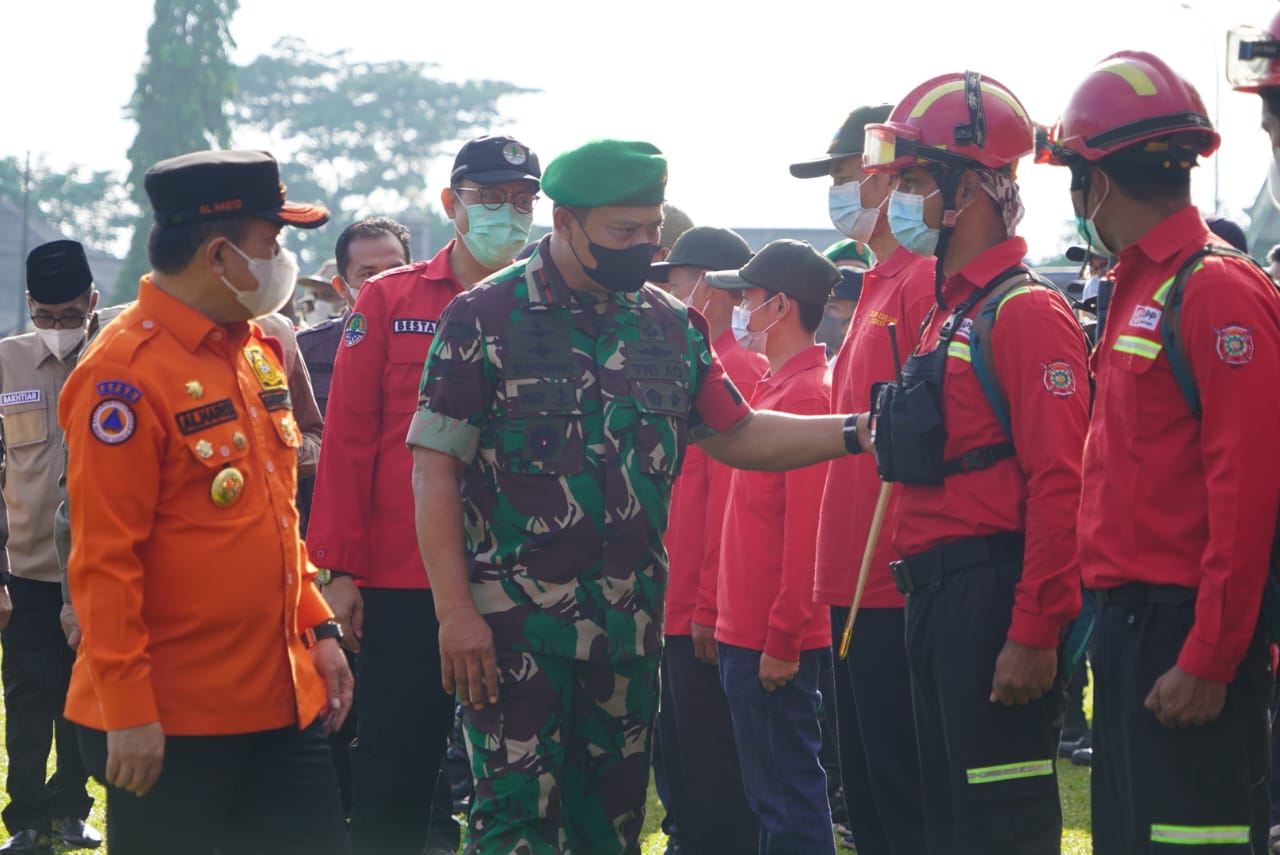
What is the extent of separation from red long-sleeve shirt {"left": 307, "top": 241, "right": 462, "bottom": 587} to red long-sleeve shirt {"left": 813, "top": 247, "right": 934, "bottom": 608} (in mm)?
1295

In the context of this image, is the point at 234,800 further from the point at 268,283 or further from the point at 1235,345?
the point at 1235,345

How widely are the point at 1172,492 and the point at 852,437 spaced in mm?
977

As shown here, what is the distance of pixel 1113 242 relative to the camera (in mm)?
3566

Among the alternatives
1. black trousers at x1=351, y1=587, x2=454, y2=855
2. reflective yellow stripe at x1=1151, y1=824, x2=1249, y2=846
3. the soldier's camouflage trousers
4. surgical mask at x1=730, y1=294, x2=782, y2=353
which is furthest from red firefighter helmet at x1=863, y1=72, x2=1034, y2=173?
black trousers at x1=351, y1=587, x2=454, y2=855

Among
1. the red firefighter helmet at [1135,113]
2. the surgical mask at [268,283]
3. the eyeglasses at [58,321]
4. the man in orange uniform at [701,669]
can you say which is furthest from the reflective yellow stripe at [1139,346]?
the eyeglasses at [58,321]

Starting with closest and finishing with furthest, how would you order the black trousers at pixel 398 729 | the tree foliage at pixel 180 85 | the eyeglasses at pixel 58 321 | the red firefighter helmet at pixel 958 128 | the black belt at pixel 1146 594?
the black belt at pixel 1146 594 < the red firefighter helmet at pixel 958 128 < the black trousers at pixel 398 729 < the eyeglasses at pixel 58 321 < the tree foliage at pixel 180 85

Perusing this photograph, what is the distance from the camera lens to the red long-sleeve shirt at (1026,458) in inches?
140

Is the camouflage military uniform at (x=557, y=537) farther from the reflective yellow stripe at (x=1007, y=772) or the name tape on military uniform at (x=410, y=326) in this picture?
the name tape on military uniform at (x=410, y=326)

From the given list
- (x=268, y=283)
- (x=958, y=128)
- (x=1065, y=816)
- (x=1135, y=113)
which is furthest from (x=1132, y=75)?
(x=1065, y=816)

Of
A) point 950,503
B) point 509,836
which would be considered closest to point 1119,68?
point 950,503

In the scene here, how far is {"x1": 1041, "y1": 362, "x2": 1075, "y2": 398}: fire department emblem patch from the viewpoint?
11.8ft

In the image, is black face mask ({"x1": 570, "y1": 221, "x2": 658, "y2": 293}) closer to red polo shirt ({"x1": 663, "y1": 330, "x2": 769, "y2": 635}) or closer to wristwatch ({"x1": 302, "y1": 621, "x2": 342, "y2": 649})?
wristwatch ({"x1": 302, "y1": 621, "x2": 342, "y2": 649})

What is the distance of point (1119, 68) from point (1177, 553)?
46.5 inches

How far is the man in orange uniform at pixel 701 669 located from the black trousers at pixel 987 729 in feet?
5.17
